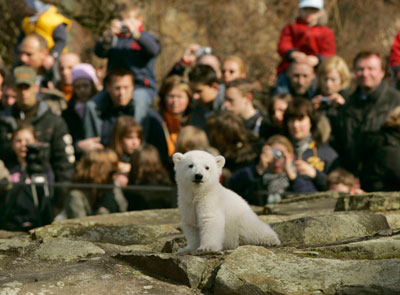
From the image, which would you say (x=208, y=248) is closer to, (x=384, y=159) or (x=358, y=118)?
(x=384, y=159)

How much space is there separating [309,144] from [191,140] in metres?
1.27

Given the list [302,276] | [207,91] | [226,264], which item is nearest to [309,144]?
[207,91]

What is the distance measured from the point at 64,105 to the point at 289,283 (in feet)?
23.6

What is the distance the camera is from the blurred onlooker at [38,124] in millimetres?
10078

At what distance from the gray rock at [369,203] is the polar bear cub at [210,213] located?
1632 millimetres

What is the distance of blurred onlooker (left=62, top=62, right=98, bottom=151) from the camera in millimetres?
11086

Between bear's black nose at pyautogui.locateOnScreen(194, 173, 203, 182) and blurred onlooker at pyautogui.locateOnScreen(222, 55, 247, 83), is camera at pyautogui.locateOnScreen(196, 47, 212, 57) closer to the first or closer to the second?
blurred onlooker at pyautogui.locateOnScreen(222, 55, 247, 83)

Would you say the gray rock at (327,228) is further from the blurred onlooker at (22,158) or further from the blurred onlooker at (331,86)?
the blurred onlooker at (22,158)

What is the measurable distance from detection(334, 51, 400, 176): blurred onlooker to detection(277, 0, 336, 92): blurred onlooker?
1093 millimetres

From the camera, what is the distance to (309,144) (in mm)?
9469

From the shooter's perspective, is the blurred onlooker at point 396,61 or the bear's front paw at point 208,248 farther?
the blurred onlooker at point 396,61

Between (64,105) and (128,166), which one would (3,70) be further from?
(128,166)

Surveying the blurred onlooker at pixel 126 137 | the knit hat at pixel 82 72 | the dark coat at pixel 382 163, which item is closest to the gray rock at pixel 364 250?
the dark coat at pixel 382 163

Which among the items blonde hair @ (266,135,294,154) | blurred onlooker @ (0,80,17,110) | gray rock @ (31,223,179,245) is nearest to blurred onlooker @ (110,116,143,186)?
blonde hair @ (266,135,294,154)
